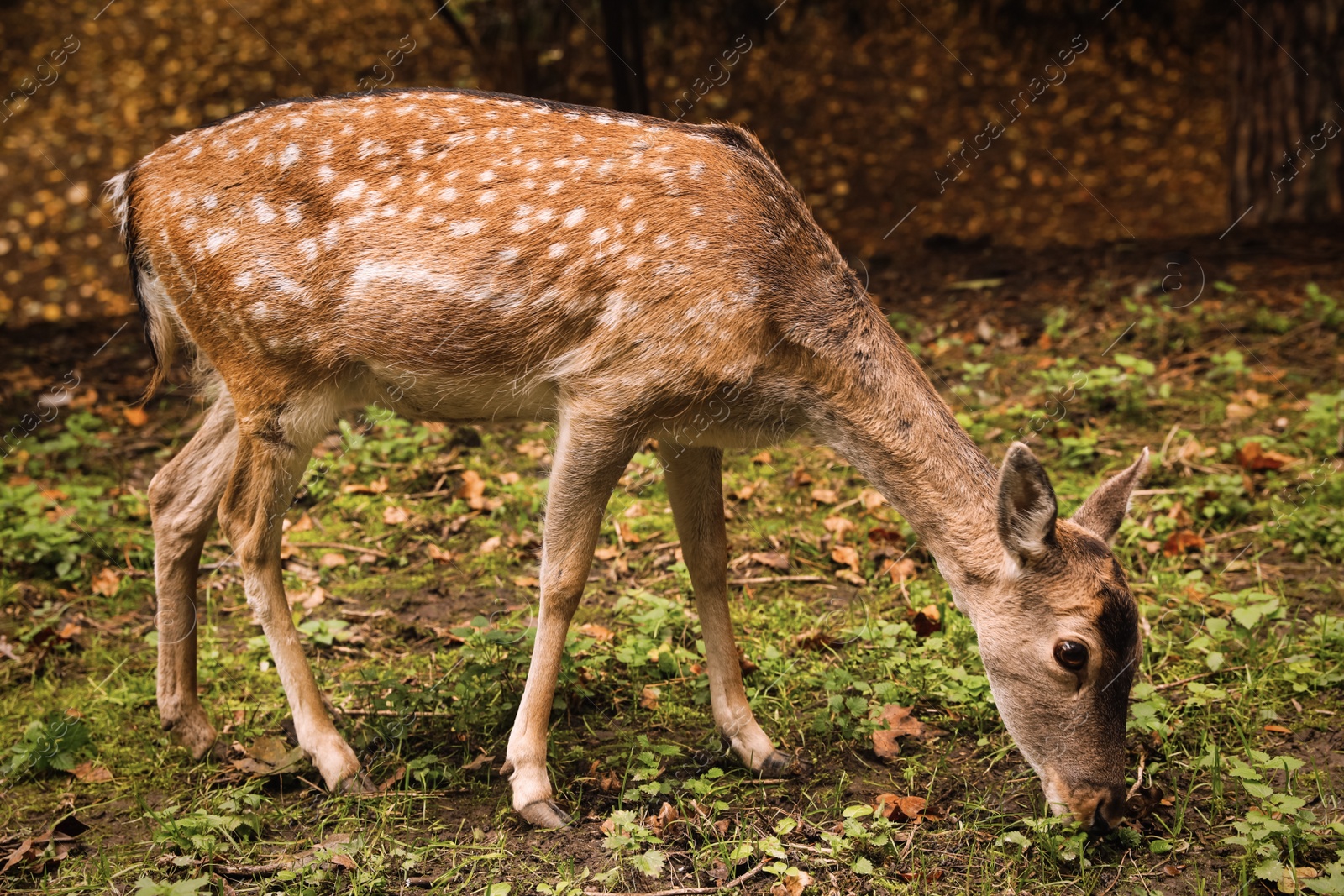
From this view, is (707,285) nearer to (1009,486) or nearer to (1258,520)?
(1009,486)

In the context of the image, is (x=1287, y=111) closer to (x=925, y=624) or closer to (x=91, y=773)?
(x=925, y=624)

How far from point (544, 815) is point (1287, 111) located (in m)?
8.52

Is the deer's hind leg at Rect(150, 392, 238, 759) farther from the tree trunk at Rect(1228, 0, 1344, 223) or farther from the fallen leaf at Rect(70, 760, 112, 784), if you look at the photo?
the tree trunk at Rect(1228, 0, 1344, 223)

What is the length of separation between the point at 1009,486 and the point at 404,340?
→ 206cm

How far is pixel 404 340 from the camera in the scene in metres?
3.91

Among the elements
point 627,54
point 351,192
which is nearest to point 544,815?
point 351,192

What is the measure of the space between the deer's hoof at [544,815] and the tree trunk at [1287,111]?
8.40 meters

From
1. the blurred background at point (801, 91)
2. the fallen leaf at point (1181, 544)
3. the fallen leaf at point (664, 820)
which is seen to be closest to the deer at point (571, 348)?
the fallen leaf at point (664, 820)

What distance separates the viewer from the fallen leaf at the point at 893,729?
4094mm

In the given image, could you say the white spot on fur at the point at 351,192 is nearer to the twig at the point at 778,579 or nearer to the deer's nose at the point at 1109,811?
the twig at the point at 778,579

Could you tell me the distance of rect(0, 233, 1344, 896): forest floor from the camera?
140 inches

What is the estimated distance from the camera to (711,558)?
437 centimetres

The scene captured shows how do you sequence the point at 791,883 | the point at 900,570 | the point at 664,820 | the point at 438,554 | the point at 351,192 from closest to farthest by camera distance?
the point at 791,883, the point at 664,820, the point at 351,192, the point at 900,570, the point at 438,554

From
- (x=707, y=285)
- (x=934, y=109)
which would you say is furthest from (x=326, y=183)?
(x=934, y=109)
